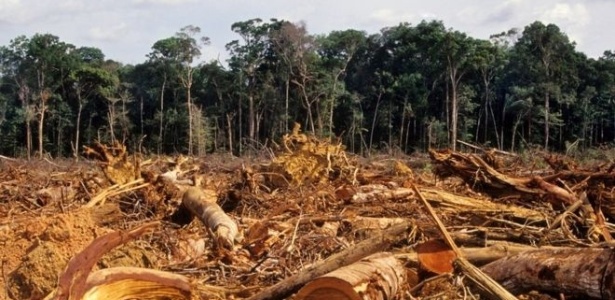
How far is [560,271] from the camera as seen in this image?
3.54m

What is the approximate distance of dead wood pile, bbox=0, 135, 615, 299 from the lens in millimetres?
3477

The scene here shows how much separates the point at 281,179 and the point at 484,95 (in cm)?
3858

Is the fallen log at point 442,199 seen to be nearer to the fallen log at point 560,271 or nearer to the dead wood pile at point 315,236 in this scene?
the dead wood pile at point 315,236

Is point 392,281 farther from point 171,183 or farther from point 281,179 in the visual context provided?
point 281,179

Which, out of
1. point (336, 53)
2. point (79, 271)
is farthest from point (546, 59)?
point (79, 271)

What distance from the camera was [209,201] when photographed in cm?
723

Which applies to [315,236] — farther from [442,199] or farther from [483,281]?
[483,281]

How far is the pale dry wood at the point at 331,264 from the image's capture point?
153 inches

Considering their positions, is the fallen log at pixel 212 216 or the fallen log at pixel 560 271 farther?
the fallen log at pixel 212 216

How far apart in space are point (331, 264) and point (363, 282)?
1.87 feet

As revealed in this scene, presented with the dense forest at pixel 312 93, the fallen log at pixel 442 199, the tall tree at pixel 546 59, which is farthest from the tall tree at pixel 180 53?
the fallen log at pixel 442 199

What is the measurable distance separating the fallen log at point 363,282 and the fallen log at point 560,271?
0.53 meters

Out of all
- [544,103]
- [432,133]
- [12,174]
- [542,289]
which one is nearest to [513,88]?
[544,103]

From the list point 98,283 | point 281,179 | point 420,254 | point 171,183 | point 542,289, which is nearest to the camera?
point 98,283
